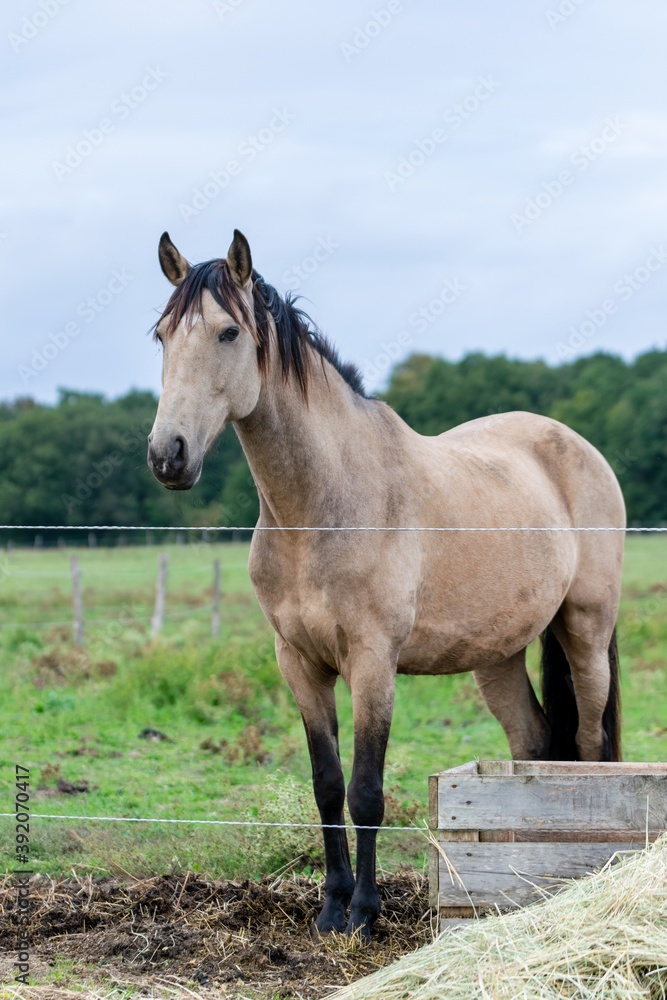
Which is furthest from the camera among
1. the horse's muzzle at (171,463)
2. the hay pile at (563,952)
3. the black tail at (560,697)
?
the black tail at (560,697)

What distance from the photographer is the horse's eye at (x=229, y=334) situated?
413 cm

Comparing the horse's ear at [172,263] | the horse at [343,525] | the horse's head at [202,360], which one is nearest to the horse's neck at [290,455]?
the horse at [343,525]

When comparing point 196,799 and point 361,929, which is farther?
point 196,799

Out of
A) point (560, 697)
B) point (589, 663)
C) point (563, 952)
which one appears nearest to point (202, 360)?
point (563, 952)

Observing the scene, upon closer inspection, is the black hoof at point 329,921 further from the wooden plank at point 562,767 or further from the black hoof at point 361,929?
the wooden plank at point 562,767

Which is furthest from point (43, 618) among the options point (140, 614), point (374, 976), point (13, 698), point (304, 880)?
point (374, 976)

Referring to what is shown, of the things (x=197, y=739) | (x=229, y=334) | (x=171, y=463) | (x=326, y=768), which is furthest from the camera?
(x=197, y=739)

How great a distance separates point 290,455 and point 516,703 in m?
2.48

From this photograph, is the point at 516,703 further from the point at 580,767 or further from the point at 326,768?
the point at 326,768

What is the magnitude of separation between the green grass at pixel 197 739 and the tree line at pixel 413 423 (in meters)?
2.26

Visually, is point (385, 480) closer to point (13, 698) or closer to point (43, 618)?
point (13, 698)

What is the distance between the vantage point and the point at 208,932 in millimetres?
4254

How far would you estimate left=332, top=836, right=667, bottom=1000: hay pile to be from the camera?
311cm

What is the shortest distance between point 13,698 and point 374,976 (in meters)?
7.78
